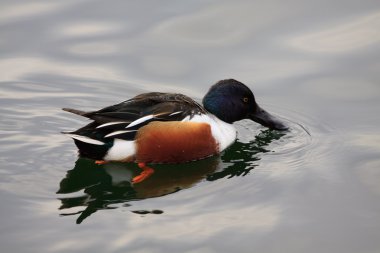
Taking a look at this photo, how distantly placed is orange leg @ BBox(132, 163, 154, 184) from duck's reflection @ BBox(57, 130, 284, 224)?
0.05m

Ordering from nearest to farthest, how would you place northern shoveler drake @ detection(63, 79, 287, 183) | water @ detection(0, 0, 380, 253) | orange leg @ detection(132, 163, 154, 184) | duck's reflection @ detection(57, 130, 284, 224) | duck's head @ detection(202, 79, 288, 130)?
1. water @ detection(0, 0, 380, 253)
2. duck's reflection @ detection(57, 130, 284, 224)
3. orange leg @ detection(132, 163, 154, 184)
4. northern shoveler drake @ detection(63, 79, 287, 183)
5. duck's head @ detection(202, 79, 288, 130)

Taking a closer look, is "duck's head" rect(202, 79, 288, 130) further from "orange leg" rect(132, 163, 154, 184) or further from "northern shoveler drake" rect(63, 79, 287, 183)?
"orange leg" rect(132, 163, 154, 184)

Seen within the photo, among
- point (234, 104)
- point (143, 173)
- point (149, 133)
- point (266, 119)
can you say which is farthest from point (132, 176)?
point (266, 119)

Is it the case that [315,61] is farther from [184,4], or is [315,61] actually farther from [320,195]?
[320,195]

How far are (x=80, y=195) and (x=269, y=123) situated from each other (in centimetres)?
250

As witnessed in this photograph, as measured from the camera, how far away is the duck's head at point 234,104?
8.63 meters

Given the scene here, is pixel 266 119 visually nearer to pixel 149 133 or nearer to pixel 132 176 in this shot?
pixel 149 133

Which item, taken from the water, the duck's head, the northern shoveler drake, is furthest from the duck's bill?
the northern shoveler drake

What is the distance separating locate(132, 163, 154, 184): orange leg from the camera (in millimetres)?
7632

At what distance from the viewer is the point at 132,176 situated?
7.76 m

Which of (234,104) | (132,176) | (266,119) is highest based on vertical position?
(234,104)

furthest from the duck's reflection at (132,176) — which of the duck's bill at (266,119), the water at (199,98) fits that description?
the duck's bill at (266,119)

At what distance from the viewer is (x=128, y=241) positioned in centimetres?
630

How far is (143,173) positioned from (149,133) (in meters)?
0.40
